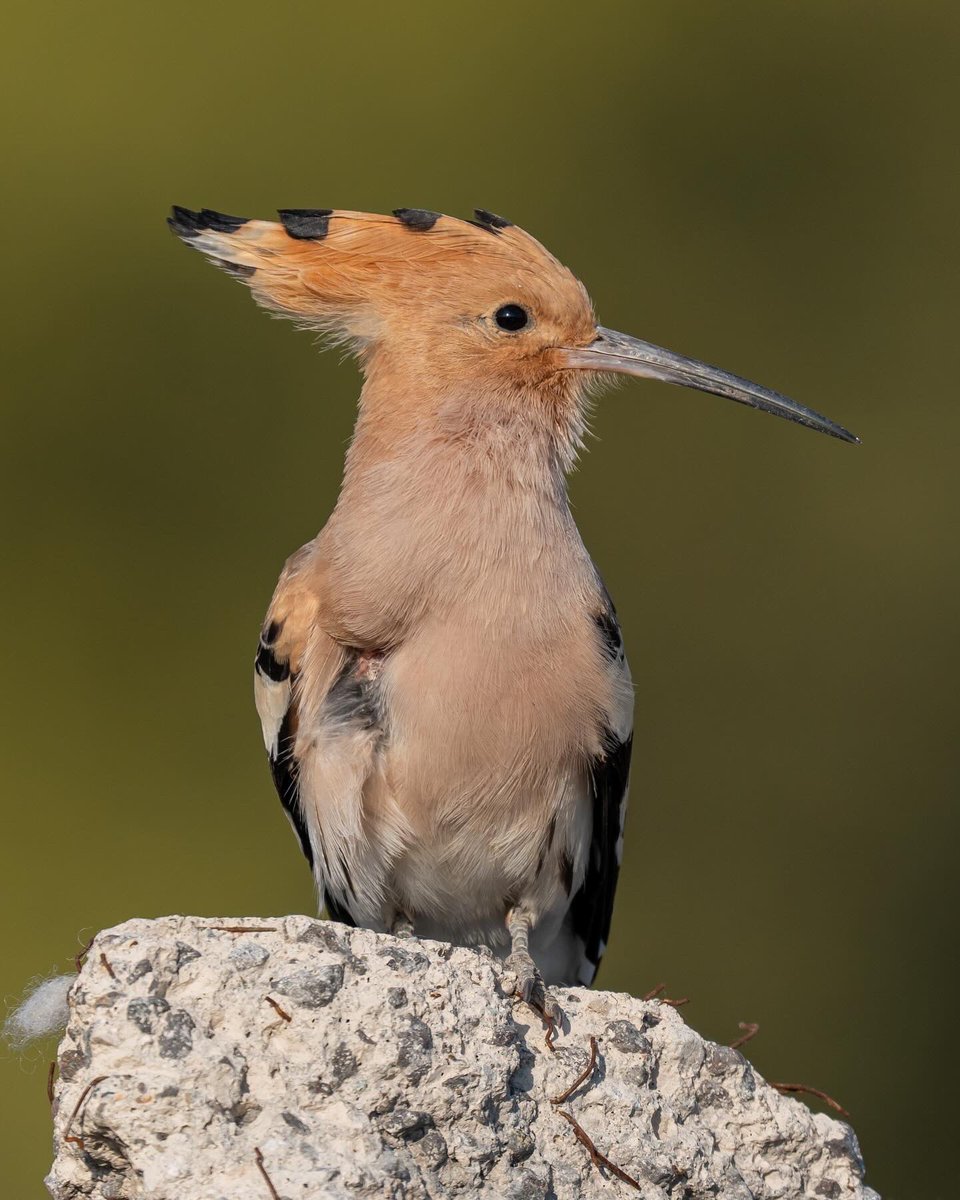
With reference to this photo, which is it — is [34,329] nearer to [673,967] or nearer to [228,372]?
[228,372]

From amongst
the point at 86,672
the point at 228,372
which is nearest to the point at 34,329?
the point at 228,372

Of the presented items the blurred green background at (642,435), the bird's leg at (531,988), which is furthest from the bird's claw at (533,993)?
the blurred green background at (642,435)

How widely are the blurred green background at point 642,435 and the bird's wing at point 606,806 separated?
5.26ft

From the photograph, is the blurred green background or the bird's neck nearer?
the bird's neck

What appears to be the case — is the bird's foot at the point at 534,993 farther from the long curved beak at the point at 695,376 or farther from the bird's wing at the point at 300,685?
the long curved beak at the point at 695,376

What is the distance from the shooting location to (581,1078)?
2.12 m

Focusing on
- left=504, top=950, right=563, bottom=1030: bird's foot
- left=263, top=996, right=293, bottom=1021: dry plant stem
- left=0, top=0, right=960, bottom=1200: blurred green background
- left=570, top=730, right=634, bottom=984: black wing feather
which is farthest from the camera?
left=0, top=0, right=960, bottom=1200: blurred green background

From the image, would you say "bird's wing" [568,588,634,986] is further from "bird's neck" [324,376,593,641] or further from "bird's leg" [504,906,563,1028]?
"bird's leg" [504,906,563,1028]

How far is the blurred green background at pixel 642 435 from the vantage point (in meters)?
4.75

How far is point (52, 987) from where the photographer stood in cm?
213

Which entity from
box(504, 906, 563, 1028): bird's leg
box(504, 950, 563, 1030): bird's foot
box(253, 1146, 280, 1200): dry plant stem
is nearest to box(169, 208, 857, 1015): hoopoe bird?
box(504, 906, 563, 1028): bird's leg

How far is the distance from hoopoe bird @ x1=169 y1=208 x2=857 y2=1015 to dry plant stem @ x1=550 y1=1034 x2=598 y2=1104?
43 cm

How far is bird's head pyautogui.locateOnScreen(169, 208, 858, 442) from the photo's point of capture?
2.78 metres

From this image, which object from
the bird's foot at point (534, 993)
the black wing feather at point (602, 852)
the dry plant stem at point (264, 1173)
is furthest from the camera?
the black wing feather at point (602, 852)
